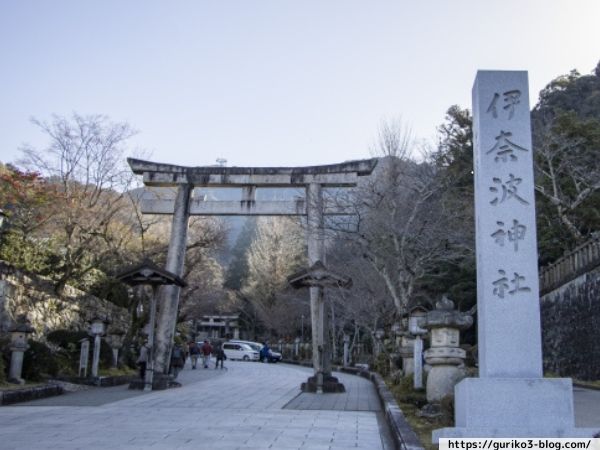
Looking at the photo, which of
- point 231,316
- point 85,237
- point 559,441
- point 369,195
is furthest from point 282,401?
point 231,316

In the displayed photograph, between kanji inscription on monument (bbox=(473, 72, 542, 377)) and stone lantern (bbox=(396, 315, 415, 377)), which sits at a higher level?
kanji inscription on monument (bbox=(473, 72, 542, 377))

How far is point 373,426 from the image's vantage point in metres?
9.29

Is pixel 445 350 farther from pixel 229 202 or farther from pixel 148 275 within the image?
pixel 229 202

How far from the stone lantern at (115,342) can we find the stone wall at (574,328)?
16443 mm

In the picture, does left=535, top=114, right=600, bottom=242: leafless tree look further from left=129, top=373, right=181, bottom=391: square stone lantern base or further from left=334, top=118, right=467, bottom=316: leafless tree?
left=129, top=373, right=181, bottom=391: square stone lantern base

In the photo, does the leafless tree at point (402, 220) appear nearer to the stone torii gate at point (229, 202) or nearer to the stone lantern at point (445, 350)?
the stone torii gate at point (229, 202)

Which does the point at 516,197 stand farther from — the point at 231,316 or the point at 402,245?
the point at 231,316

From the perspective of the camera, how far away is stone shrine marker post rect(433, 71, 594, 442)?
574cm

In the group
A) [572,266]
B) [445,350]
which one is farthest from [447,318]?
[572,266]

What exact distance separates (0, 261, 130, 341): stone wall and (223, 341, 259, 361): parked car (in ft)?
69.7

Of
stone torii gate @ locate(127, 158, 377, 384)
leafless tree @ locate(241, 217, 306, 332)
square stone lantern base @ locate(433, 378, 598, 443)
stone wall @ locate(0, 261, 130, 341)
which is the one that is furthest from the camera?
leafless tree @ locate(241, 217, 306, 332)

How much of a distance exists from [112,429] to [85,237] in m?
13.6

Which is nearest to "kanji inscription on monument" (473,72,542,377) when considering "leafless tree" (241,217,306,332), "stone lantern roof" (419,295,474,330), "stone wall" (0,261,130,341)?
"stone lantern roof" (419,295,474,330)

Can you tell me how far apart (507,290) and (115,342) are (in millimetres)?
18330
